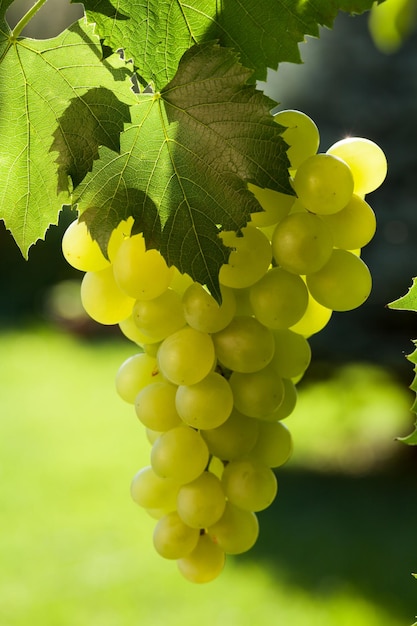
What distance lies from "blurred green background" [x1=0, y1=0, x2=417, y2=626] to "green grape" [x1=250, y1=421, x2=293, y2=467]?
2035mm

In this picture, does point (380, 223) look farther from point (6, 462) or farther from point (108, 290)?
point (108, 290)

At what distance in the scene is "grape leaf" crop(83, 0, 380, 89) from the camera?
36 cm

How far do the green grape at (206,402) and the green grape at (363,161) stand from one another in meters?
0.15

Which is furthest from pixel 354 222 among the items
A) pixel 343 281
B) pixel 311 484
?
pixel 311 484

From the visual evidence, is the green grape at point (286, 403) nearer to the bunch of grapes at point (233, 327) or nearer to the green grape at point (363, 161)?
the bunch of grapes at point (233, 327)

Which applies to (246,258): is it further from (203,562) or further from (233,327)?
(203,562)

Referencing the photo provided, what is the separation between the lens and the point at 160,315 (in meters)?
0.48

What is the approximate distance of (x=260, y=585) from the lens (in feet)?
8.77

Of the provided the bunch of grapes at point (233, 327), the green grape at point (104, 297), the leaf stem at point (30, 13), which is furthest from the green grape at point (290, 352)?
the leaf stem at point (30, 13)

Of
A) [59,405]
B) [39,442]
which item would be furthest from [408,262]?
[59,405]

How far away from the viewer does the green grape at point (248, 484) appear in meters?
0.53

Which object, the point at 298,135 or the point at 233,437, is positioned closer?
the point at 298,135

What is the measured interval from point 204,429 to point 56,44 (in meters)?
0.25

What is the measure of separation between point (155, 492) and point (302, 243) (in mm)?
231
